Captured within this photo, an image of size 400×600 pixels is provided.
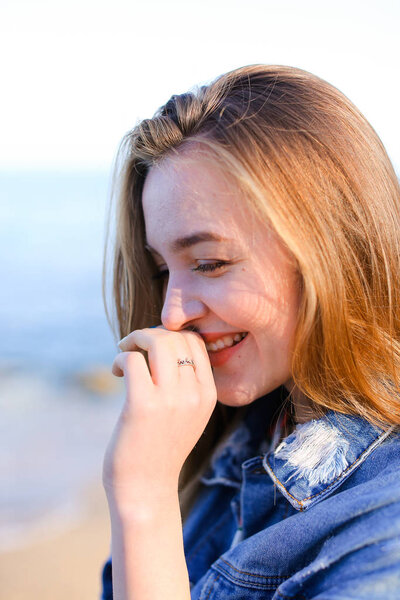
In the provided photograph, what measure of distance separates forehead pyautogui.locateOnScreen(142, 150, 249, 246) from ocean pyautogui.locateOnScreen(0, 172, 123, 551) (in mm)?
587

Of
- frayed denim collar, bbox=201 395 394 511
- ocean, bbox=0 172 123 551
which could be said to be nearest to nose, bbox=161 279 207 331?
frayed denim collar, bbox=201 395 394 511

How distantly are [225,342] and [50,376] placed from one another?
25.0 ft

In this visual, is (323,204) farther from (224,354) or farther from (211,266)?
(224,354)

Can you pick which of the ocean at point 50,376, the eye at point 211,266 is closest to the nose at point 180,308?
the eye at point 211,266

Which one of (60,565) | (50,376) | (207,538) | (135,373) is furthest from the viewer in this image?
(50,376)

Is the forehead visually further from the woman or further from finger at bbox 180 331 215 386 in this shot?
finger at bbox 180 331 215 386

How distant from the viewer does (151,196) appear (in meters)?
2.15

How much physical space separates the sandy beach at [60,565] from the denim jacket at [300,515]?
208cm

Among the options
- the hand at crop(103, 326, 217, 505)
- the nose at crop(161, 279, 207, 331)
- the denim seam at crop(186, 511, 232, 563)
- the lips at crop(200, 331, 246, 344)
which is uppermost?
the nose at crop(161, 279, 207, 331)

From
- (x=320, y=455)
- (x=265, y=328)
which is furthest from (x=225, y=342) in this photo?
(x=320, y=455)

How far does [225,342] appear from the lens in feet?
6.91

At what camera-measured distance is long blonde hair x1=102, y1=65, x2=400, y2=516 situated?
1.84 metres

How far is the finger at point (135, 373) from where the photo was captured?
5.84 feet

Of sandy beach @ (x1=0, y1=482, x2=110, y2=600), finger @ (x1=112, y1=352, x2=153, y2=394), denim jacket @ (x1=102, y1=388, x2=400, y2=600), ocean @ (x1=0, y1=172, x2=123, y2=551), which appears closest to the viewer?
denim jacket @ (x1=102, y1=388, x2=400, y2=600)
